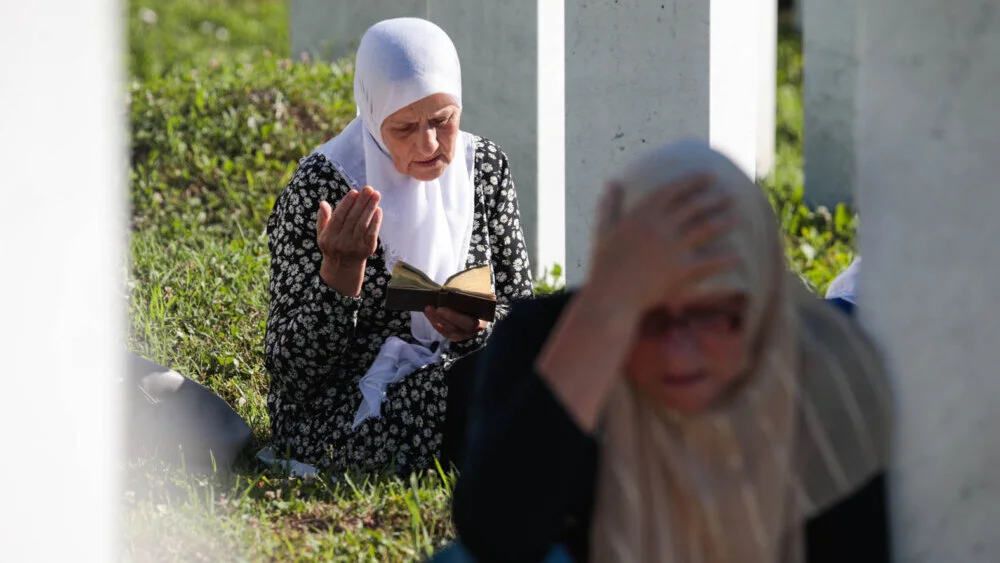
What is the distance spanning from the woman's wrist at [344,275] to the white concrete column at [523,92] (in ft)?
6.61

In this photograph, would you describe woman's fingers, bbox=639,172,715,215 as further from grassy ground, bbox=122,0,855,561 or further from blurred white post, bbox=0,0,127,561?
grassy ground, bbox=122,0,855,561

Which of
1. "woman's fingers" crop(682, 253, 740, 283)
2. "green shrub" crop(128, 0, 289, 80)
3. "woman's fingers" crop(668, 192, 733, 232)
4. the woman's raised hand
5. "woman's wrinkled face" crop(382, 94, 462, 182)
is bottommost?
"green shrub" crop(128, 0, 289, 80)

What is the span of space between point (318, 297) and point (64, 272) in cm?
150

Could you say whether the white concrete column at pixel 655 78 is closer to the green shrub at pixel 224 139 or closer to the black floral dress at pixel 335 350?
the black floral dress at pixel 335 350

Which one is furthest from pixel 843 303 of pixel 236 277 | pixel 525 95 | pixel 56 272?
pixel 236 277

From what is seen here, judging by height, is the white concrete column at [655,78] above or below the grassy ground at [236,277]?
above

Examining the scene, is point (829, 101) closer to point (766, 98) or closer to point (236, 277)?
point (766, 98)

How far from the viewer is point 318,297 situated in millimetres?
3607

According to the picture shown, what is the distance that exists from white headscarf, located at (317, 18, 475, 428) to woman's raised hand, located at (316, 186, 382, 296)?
304 mm

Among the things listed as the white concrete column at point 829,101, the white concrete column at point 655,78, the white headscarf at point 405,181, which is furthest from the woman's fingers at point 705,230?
the white concrete column at point 829,101

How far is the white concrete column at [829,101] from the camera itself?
7.19 m

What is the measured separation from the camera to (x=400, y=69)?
3.74 metres

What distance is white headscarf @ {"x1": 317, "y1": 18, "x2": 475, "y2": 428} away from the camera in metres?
3.74

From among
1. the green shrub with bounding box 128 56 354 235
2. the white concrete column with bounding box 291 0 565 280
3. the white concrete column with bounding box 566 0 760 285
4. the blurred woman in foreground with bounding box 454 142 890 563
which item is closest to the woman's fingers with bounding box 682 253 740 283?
the blurred woman in foreground with bounding box 454 142 890 563
